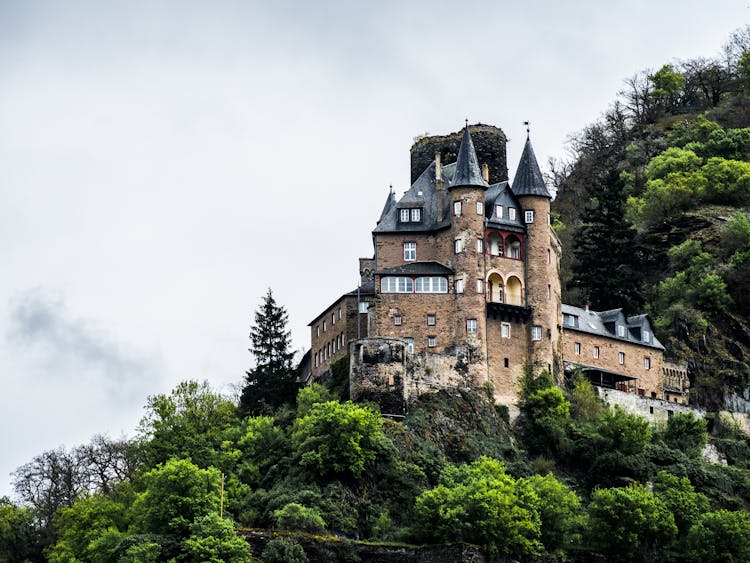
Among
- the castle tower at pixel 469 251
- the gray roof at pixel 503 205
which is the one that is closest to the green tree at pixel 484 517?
the castle tower at pixel 469 251

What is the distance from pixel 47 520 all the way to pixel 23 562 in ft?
11.9

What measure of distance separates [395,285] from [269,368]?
1258 centimetres

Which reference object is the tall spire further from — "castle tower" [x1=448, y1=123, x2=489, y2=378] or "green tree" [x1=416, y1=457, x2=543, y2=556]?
"green tree" [x1=416, y1=457, x2=543, y2=556]

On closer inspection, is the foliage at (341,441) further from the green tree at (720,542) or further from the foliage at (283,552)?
the green tree at (720,542)

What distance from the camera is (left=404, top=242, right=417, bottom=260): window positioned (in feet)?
286

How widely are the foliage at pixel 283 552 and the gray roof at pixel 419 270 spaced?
2147cm

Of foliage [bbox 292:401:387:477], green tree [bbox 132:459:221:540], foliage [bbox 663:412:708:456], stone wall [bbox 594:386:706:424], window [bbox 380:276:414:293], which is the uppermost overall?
window [bbox 380:276:414:293]

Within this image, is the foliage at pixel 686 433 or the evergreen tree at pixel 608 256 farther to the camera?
the evergreen tree at pixel 608 256

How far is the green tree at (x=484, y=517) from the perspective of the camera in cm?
6856

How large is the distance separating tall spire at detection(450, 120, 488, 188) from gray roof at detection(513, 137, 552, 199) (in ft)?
8.50

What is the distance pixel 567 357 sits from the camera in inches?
3561

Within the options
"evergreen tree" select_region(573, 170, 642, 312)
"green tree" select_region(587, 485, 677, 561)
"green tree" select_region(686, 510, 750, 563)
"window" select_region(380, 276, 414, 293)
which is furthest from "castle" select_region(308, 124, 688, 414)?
"green tree" select_region(686, 510, 750, 563)

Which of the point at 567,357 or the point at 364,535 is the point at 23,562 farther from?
the point at 567,357

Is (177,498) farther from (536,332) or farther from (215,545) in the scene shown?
(536,332)
